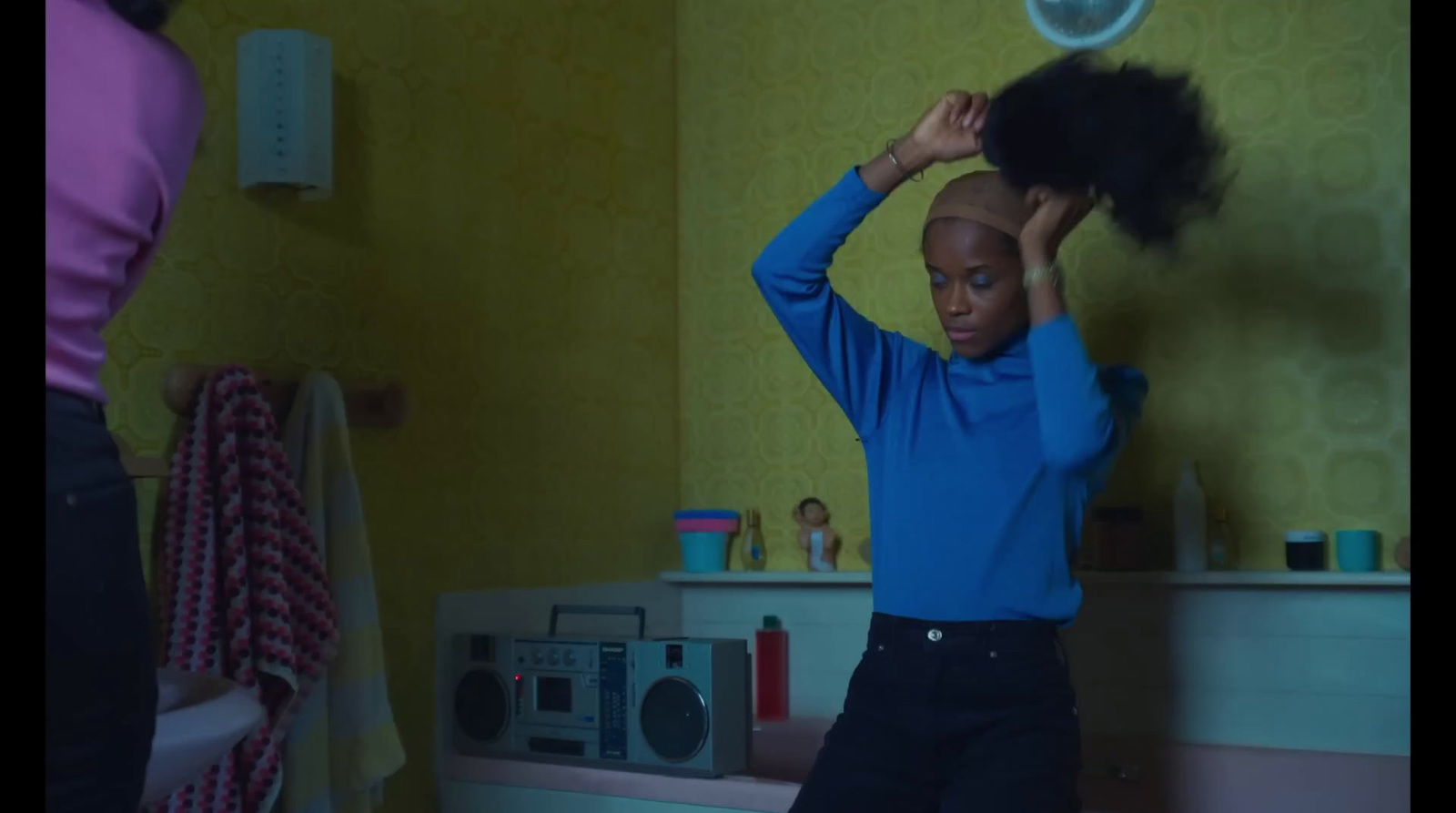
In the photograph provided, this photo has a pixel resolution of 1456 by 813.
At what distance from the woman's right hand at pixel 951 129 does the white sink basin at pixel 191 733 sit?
3.58 ft


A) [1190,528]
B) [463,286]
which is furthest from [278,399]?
[1190,528]

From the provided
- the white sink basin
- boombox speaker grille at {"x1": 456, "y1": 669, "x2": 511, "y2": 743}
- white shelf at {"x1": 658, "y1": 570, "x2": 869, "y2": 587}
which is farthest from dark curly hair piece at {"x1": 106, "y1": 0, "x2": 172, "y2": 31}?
white shelf at {"x1": 658, "y1": 570, "x2": 869, "y2": 587}

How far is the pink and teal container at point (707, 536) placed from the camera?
2.78m

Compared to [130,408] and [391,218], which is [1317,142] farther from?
[130,408]

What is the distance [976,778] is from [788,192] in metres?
1.62

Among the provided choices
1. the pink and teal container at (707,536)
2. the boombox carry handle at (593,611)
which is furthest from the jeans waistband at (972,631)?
the pink and teal container at (707,536)

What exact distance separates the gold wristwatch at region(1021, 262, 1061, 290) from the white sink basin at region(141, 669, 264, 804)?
988 mm

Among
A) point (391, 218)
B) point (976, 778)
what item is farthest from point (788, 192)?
point (976, 778)

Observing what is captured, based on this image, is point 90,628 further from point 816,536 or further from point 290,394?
point 816,536

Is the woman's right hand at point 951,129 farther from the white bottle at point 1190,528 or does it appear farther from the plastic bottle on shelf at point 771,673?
the plastic bottle on shelf at point 771,673

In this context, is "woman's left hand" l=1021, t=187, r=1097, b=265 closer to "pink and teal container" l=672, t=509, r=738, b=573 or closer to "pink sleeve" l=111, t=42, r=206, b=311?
"pink sleeve" l=111, t=42, r=206, b=311

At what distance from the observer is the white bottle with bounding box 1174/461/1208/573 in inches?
88.3

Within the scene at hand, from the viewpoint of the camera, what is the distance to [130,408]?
184 centimetres

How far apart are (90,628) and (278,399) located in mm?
1308
